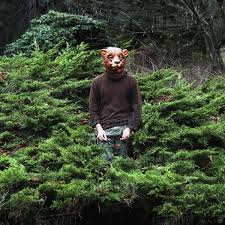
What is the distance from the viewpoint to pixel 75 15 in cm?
1238

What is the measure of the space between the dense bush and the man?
24 centimetres

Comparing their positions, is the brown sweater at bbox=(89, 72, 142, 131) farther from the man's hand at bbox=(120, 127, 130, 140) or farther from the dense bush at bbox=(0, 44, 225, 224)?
the dense bush at bbox=(0, 44, 225, 224)

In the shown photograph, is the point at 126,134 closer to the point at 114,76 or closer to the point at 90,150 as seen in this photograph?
the point at 90,150

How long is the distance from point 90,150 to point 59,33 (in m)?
7.02

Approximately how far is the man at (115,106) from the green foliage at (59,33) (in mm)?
6174

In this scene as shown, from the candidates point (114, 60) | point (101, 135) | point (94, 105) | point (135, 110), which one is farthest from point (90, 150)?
point (114, 60)

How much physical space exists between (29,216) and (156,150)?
1808mm

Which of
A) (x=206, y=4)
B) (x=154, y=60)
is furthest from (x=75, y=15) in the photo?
(x=206, y=4)

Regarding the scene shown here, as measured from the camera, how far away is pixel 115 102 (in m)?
5.87

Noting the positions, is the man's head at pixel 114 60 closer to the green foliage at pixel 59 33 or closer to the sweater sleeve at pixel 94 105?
the sweater sleeve at pixel 94 105

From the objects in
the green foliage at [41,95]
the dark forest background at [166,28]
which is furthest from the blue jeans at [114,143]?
the dark forest background at [166,28]

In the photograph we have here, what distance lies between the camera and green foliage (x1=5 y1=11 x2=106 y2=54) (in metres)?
12.0

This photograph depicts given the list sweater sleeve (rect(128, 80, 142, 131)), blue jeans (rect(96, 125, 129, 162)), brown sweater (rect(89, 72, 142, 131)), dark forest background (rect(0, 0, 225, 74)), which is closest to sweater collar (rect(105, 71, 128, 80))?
brown sweater (rect(89, 72, 142, 131))

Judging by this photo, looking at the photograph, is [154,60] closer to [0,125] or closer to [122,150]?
[0,125]
